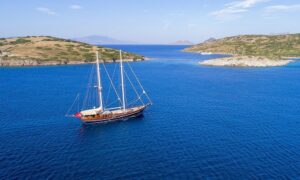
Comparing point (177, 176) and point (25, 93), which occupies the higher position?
point (25, 93)

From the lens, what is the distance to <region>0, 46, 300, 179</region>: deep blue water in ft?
147

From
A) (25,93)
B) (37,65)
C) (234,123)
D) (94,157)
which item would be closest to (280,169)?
(234,123)

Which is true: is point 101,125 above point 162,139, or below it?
above

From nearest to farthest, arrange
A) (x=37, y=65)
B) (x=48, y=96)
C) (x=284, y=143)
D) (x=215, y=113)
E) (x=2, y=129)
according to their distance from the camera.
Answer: (x=284, y=143)
(x=2, y=129)
(x=215, y=113)
(x=48, y=96)
(x=37, y=65)

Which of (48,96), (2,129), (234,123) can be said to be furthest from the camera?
(48,96)

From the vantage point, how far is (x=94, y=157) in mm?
49656

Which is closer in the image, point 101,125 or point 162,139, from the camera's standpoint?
point 162,139

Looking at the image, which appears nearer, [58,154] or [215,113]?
[58,154]

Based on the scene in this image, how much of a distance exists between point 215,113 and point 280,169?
102ft

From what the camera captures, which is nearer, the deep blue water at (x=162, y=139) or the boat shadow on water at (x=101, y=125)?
the deep blue water at (x=162, y=139)

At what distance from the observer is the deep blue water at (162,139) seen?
147 ft

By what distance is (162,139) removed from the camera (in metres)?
57.6

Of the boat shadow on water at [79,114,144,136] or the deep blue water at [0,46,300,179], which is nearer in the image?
the deep blue water at [0,46,300,179]

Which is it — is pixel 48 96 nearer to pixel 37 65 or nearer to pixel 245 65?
pixel 37 65
